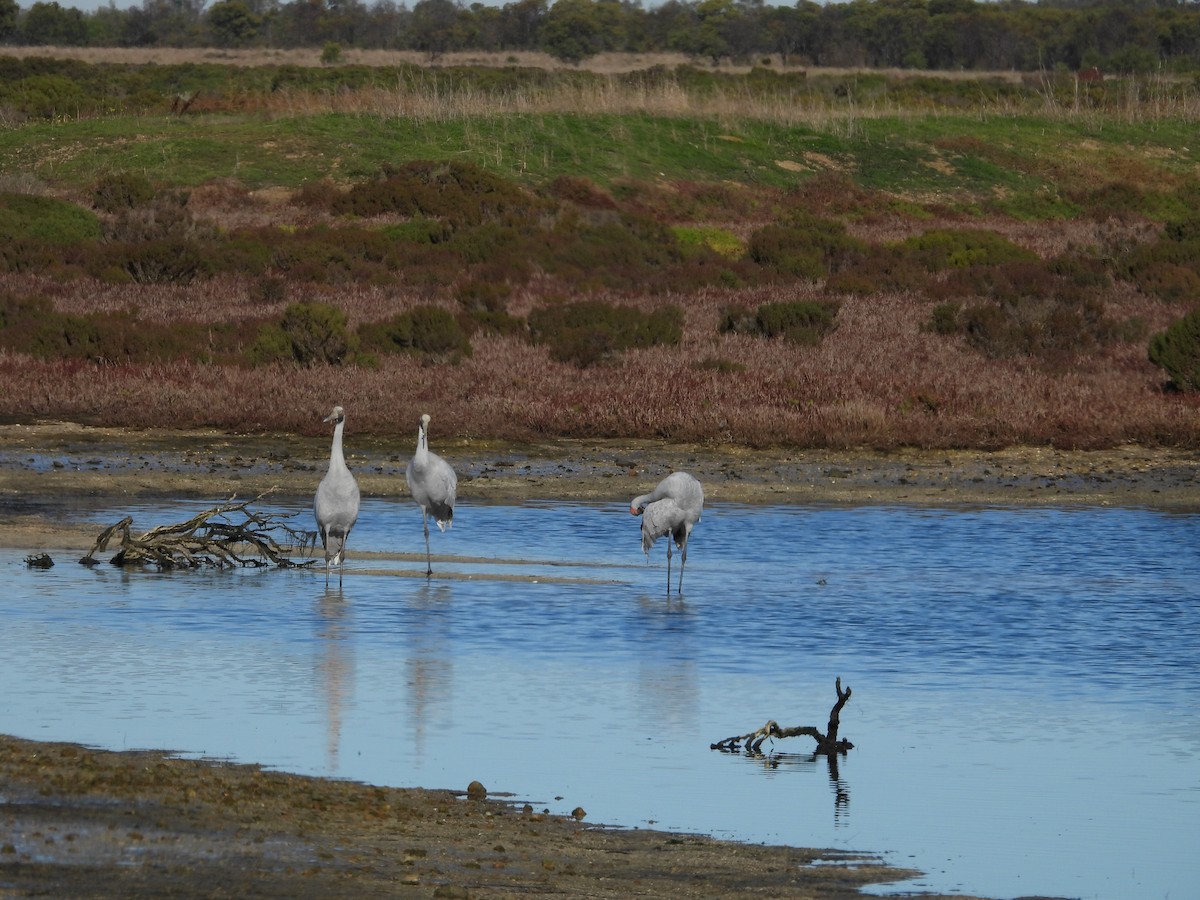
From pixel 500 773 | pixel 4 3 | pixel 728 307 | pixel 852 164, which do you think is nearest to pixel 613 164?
pixel 852 164

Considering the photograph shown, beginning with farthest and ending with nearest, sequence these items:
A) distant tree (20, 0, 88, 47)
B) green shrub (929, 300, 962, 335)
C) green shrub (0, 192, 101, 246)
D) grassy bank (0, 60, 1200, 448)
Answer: distant tree (20, 0, 88, 47) → green shrub (0, 192, 101, 246) → green shrub (929, 300, 962, 335) → grassy bank (0, 60, 1200, 448)

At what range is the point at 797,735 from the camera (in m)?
8.62

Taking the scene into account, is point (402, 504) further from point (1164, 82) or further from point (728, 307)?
point (1164, 82)

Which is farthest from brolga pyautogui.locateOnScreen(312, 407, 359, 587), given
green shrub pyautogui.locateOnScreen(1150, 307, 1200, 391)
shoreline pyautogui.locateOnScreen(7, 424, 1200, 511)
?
green shrub pyautogui.locateOnScreen(1150, 307, 1200, 391)

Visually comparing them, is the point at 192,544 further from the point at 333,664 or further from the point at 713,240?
the point at 713,240

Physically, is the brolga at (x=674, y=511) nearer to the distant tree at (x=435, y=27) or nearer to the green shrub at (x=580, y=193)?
the green shrub at (x=580, y=193)

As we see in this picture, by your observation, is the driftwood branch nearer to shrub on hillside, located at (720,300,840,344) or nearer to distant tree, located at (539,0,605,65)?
shrub on hillside, located at (720,300,840,344)

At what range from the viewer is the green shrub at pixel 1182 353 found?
22797 millimetres

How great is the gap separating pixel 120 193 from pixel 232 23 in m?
77.8

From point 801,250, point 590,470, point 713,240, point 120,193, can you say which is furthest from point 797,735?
point 120,193

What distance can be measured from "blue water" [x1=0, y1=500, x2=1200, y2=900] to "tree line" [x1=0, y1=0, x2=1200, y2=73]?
262ft

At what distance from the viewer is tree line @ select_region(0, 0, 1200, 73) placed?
104 m

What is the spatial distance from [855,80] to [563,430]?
193ft

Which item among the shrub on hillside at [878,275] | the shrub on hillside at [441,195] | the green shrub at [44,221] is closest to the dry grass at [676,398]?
the shrub on hillside at [878,275]
